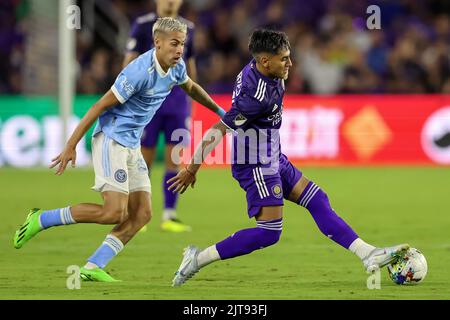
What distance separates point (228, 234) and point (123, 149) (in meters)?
3.10

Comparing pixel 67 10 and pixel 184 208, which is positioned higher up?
pixel 67 10

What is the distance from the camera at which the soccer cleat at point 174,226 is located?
11.1 metres

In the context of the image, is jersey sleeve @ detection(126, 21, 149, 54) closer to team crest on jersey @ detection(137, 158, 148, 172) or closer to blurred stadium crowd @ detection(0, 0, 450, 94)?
team crest on jersey @ detection(137, 158, 148, 172)

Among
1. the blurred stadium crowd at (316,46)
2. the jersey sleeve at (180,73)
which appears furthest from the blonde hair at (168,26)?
the blurred stadium crowd at (316,46)

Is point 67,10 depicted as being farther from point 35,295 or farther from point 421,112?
point 35,295

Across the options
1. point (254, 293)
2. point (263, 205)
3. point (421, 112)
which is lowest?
point (254, 293)

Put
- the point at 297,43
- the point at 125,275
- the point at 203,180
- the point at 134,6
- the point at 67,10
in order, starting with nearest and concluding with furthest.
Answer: the point at 125,275, the point at 203,180, the point at 67,10, the point at 297,43, the point at 134,6

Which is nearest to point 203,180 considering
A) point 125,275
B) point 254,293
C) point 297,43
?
point 297,43

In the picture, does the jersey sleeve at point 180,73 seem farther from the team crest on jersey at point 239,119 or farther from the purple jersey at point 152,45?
the purple jersey at point 152,45

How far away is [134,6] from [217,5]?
6.02 ft

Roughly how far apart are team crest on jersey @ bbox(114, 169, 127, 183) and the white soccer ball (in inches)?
77.8

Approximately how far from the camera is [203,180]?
54.7 ft

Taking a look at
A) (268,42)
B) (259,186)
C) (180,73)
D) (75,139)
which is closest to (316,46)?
(180,73)

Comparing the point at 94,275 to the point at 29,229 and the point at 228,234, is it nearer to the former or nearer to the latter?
the point at 29,229
